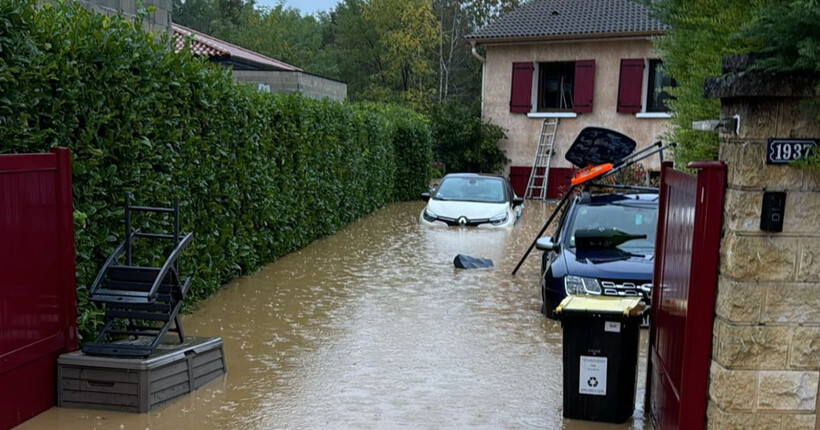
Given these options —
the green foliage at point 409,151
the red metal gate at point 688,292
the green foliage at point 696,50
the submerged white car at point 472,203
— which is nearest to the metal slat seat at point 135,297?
the red metal gate at point 688,292

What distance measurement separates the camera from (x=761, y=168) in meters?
3.49

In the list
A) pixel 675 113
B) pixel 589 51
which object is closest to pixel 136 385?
pixel 675 113

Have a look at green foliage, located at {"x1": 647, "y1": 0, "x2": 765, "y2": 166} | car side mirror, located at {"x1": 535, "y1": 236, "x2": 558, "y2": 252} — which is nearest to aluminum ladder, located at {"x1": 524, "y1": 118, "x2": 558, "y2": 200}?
car side mirror, located at {"x1": 535, "y1": 236, "x2": 558, "y2": 252}

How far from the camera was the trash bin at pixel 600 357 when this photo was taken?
5.40m

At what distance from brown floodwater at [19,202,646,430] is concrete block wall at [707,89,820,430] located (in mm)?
2047

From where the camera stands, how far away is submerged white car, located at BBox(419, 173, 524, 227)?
1645 centimetres

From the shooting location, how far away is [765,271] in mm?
3555

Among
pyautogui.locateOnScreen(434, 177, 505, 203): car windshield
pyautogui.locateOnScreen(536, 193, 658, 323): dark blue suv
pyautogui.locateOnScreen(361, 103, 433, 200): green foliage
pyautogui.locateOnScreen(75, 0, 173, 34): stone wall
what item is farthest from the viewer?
pyautogui.locateOnScreen(361, 103, 433, 200): green foliage

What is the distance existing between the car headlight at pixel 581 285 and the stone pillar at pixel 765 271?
4351 millimetres

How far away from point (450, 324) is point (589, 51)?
17.6m

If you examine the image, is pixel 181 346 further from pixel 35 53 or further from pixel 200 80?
pixel 200 80

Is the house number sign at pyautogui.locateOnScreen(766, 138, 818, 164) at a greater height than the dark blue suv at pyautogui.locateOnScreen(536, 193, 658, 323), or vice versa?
the house number sign at pyautogui.locateOnScreen(766, 138, 818, 164)

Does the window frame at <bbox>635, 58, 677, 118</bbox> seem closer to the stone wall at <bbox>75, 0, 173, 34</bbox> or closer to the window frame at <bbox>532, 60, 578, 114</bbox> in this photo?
the window frame at <bbox>532, 60, 578, 114</bbox>

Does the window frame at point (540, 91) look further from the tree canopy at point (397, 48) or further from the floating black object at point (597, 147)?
the tree canopy at point (397, 48)
